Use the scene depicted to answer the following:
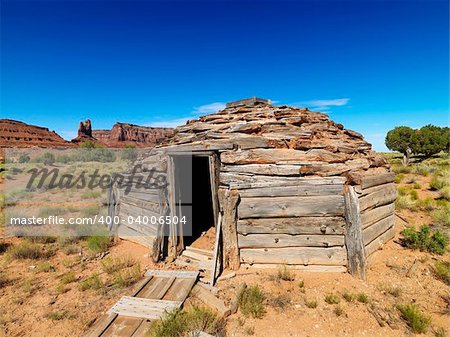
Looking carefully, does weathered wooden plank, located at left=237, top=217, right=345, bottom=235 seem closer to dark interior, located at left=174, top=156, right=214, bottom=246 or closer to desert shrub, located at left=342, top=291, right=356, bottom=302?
desert shrub, located at left=342, top=291, right=356, bottom=302

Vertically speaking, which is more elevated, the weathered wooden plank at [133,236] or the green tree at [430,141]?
the green tree at [430,141]

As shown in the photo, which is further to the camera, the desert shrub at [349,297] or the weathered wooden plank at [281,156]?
the weathered wooden plank at [281,156]

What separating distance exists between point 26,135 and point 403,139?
77.4 m

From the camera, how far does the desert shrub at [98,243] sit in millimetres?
7679

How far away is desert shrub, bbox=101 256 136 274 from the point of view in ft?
21.0

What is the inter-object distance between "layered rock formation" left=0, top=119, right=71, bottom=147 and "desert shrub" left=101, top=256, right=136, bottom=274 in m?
63.7

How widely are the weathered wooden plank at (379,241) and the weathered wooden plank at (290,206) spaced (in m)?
1.38

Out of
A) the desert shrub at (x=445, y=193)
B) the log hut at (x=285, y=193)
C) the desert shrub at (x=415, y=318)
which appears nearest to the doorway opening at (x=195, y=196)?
the log hut at (x=285, y=193)

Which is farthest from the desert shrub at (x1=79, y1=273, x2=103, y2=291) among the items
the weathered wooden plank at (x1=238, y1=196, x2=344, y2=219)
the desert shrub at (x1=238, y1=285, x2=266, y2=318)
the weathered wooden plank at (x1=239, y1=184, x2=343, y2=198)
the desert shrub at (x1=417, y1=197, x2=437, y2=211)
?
the desert shrub at (x1=417, y1=197, x2=437, y2=211)

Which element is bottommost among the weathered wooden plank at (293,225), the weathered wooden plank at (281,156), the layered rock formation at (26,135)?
the weathered wooden plank at (293,225)

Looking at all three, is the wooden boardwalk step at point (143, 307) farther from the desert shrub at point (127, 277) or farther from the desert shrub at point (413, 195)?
the desert shrub at point (413, 195)

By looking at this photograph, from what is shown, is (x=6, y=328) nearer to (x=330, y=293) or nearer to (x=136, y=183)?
(x=136, y=183)

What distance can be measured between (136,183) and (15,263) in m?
3.77

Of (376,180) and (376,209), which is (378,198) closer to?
(376,209)
